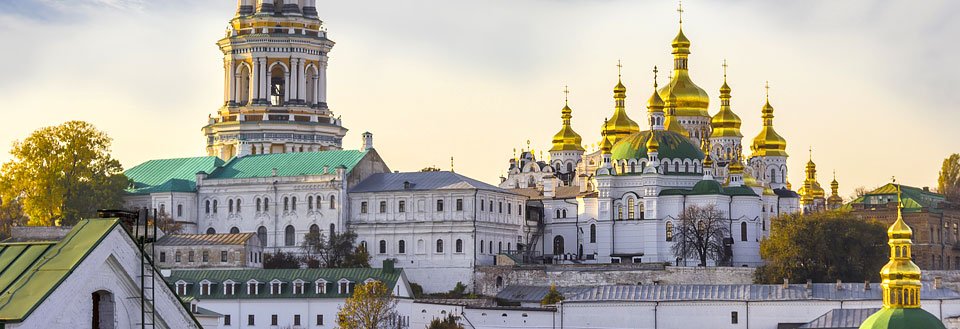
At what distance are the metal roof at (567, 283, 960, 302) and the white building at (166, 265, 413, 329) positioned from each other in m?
8.96

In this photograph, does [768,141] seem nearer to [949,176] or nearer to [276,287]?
[949,176]

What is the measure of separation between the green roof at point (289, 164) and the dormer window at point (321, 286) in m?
16.2

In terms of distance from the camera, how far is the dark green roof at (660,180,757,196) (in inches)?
3859

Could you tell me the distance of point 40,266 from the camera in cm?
1725

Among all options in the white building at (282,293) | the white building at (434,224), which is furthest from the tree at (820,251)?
the white building at (282,293)

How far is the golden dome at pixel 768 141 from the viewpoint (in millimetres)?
118375

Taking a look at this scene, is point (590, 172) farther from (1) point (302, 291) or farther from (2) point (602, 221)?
(1) point (302, 291)

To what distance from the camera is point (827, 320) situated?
74.8m

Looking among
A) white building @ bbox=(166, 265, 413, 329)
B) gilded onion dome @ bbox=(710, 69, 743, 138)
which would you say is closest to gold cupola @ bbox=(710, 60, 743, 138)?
gilded onion dome @ bbox=(710, 69, 743, 138)

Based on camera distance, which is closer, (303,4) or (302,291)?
(302,291)

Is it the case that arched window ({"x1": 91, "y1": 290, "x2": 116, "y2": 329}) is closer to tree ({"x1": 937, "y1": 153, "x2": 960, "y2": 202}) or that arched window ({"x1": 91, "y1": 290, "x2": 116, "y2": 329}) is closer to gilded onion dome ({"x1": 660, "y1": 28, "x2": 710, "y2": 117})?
gilded onion dome ({"x1": 660, "y1": 28, "x2": 710, "y2": 117})

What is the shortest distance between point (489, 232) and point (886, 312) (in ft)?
144

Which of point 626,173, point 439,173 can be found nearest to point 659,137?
point 626,173

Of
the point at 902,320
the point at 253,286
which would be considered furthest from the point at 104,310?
the point at 253,286
